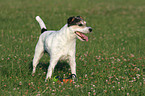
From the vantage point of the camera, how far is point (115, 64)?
30.2 ft

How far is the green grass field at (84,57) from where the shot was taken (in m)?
6.62

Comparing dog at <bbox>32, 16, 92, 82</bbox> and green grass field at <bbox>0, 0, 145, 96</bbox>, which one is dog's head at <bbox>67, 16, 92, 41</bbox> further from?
green grass field at <bbox>0, 0, 145, 96</bbox>

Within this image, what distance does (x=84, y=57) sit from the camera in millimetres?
9930

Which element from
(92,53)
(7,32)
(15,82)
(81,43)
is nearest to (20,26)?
(7,32)

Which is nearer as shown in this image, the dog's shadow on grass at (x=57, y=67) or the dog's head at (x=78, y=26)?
the dog's head at (x=78, y=26)

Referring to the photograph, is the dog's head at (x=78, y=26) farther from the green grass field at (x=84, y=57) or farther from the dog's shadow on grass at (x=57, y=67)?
the dog's shadow on grass at (x=57, y=67)

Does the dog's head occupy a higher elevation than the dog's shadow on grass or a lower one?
higher

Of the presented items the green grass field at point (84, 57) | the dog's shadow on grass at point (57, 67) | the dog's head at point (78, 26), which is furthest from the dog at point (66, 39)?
the dog's shadow on grass at point (57, 67)

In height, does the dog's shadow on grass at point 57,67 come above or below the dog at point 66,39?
below

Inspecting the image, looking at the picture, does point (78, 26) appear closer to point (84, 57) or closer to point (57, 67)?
point (57, 67)

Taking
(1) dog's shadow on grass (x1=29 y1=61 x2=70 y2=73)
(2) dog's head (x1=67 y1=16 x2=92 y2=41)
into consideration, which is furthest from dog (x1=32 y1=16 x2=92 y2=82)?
(1) dog's shadow on grass (x1=29 y1=61 x2=70 y2=73)

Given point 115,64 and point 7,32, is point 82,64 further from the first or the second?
point 7,32

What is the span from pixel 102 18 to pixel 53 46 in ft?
44.2

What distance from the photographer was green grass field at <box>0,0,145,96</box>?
6617mm
